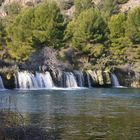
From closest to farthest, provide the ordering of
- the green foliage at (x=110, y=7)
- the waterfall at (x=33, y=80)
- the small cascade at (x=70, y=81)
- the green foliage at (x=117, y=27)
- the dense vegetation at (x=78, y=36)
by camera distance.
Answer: the waterfall at (x=33, y=80) < the small cascade at (x=70, y=81) < the dense vegetation at (x=78, y=36) < the green foliage at (x=117, y=27) < the green foliage at (x=110, y=7)

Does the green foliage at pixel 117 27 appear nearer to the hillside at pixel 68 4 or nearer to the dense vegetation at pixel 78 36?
the dense vegetation at pixel 78 36

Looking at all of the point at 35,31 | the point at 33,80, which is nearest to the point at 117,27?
the point at 35,31

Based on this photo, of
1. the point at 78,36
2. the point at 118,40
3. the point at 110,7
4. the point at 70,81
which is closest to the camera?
the point at 70,81

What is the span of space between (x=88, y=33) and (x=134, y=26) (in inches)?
277

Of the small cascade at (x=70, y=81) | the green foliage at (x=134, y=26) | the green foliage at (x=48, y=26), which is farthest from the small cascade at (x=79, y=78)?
the green foliage at (x=134, y=26)

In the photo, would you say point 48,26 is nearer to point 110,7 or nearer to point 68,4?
point 110,7

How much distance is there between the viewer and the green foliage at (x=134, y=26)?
80.2m

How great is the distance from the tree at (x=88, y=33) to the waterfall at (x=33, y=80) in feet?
44.4

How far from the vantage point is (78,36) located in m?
79.8

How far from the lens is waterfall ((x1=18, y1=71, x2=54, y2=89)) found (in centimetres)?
6469

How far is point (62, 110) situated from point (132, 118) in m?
5.76

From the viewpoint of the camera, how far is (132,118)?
29.8 metres

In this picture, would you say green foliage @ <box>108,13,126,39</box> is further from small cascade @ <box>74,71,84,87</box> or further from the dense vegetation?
small cascade @ <box>74,71,84,87</box>

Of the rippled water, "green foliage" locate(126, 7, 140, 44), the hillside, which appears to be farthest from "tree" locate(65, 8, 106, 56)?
the hillside
